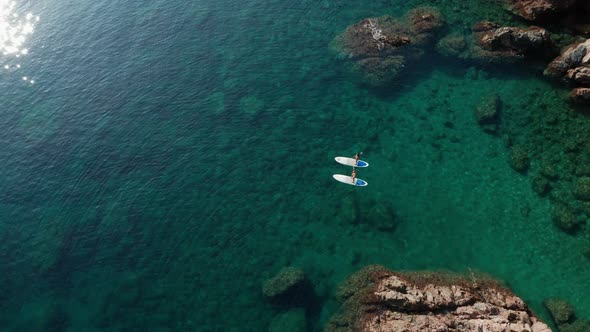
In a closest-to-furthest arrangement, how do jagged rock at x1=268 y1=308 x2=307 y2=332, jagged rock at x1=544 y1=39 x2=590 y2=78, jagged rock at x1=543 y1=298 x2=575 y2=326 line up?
1. jagged rock at x1=543 y1=298 x2=575 y2=326
2. jagged rock at x1=268 y1=308 x2=307 y2=332
3. jagged rock at x1=544 y1=39 x2=590 y2=78

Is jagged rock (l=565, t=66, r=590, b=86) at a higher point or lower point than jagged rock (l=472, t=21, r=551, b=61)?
lower

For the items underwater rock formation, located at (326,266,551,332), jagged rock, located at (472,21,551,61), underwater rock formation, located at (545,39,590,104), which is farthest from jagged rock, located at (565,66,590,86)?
underwater rock formation, located at (326,266,551,332)

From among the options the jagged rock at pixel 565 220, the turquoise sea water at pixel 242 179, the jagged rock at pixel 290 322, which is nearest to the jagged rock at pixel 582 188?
the jagged rock at pixel 565 220

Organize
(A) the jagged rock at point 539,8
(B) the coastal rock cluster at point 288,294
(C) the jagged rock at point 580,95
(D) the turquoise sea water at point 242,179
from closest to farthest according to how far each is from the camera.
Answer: (B) the coastal rock cluster at point 288,294 < (D) the turquoise sea water at point 242,179 < (C) the jagged rock at point 580,95 < (A) the jagged rock at point 539,8

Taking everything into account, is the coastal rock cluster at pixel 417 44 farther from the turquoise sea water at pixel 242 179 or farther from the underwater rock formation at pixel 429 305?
the underwater rock formation at pixel 429 305

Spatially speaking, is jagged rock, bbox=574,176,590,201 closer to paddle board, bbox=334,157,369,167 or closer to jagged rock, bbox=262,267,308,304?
paddle board, bbox=334,157,369,167

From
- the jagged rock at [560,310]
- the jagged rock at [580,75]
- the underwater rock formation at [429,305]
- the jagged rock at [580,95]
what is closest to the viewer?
the underwater rock formation at [429,305]

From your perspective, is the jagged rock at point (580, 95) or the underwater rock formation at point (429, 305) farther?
the jagged rock at point (580, 95)
